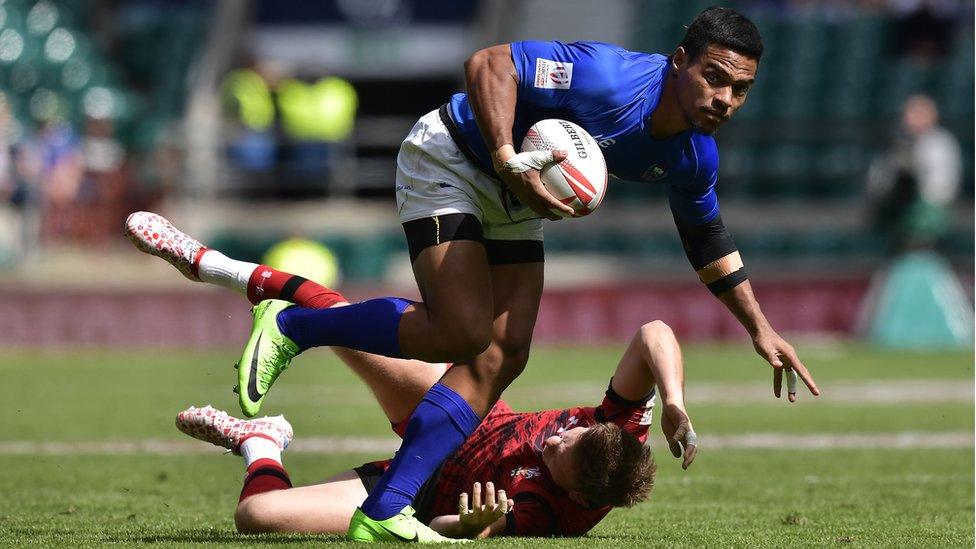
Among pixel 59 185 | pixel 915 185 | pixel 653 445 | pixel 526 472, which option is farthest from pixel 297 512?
pixel 59 185

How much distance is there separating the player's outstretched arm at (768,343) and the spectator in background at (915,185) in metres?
11.6

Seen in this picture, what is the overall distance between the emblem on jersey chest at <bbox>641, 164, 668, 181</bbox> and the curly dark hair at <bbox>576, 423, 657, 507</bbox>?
959 mm

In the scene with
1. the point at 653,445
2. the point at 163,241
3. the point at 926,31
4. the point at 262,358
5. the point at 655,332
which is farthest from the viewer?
the point at 926,31

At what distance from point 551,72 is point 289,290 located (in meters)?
1.41

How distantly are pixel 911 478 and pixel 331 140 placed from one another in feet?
41.5

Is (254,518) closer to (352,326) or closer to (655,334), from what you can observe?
(352,326)

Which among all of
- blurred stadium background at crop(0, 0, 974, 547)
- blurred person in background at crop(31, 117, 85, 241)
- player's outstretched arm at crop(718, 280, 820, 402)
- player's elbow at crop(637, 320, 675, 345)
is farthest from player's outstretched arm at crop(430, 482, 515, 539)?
blurred person in background at crop(31, 117, 85, 241)

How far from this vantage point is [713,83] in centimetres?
554

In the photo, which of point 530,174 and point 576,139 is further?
point 576,139

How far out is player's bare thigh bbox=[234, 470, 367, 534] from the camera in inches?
233

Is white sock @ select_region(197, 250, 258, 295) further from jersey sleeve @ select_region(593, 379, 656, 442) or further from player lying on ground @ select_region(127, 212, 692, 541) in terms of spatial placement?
jersey sleeve @ select_region(593, 379, 656, 442)

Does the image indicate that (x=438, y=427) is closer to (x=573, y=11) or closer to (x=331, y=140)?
(x=331, y=140)

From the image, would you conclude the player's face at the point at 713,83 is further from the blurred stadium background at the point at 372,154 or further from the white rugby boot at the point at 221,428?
the blurred stadium background at the point at 372,154

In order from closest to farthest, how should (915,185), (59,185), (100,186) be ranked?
(915,185) → (59,185) → (100,186)
